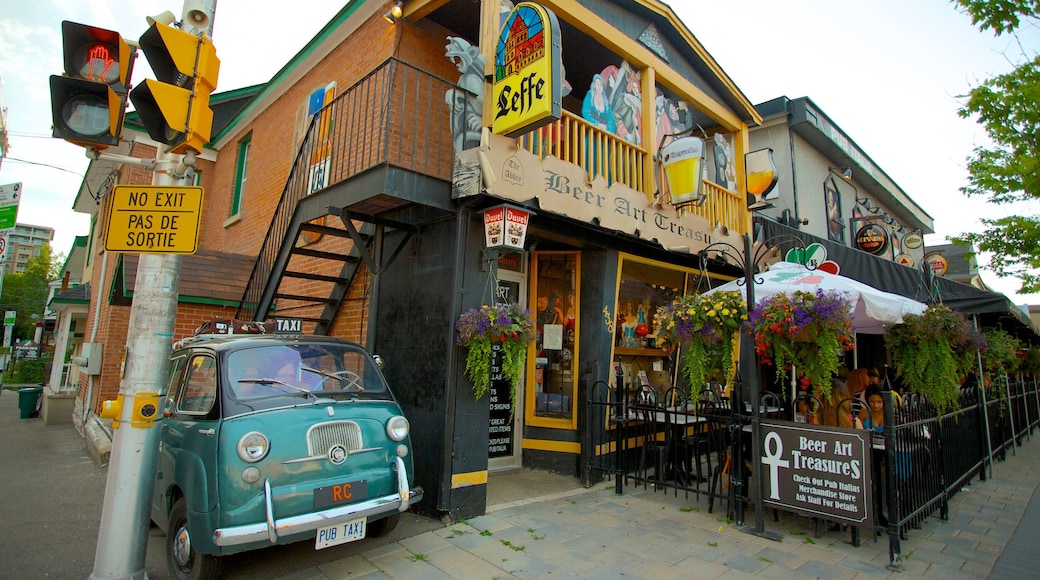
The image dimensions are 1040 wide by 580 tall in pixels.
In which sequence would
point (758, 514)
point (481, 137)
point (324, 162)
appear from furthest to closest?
point (324, 162)
point (481, 137)
point (758, 514)

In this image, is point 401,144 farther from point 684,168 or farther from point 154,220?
point 684,168

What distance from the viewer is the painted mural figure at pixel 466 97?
5680 millimetres

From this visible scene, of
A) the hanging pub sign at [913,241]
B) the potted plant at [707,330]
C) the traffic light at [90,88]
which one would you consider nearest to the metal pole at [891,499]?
the potted plant at [707,330]

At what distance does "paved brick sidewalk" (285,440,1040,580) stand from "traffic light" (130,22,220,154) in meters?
3.48

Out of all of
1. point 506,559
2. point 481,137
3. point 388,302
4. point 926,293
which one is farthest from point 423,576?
point 926,293

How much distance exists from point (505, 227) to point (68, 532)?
17.3ft

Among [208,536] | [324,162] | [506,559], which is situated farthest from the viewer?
[324,162]

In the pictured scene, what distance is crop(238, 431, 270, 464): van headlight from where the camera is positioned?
3557 mm

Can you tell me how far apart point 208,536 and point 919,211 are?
2325 centimetres

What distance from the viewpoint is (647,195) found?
7.67 meters

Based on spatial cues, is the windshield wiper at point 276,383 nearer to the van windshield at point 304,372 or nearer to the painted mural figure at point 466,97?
the van windshield at point 304,372

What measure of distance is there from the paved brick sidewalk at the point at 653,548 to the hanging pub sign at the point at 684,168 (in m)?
4.30

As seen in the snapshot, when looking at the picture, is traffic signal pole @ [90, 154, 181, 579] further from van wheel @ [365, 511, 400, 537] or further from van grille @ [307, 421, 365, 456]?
van wheel @ [365, 511, 400, 537]

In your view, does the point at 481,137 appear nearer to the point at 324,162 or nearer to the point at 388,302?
the point at 388,302
